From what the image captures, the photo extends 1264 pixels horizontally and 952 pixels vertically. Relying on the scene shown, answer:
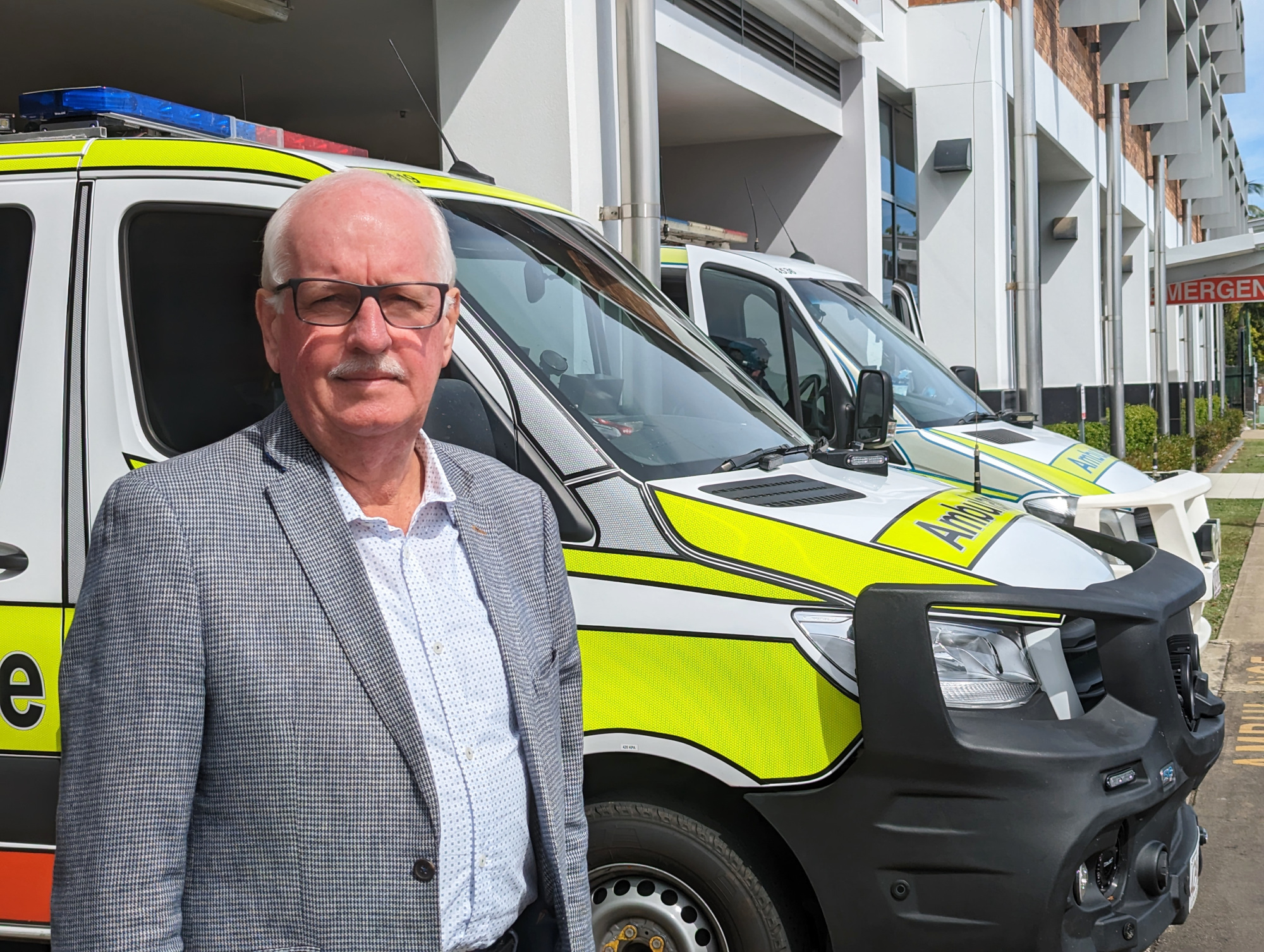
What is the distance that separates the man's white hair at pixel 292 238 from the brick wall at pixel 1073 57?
15220 millimetres

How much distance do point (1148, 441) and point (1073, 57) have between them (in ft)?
22.5

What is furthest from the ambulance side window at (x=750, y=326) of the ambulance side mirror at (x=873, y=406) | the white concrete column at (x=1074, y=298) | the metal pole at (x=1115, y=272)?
the white concrete column at (x=1074, y=298)

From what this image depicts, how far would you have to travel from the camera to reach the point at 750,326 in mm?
7207

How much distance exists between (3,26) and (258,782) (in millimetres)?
10541

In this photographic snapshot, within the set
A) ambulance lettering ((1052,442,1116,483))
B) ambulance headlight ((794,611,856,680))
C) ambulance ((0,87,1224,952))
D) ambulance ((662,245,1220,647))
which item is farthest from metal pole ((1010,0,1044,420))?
ambulance headlight ((794,611,856,680))

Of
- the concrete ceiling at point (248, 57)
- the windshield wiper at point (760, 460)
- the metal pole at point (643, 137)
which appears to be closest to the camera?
the windshield wiper at point (760, 460)

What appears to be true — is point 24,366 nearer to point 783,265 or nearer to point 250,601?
point 250,601

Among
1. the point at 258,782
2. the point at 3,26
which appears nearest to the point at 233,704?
the point at 258,782

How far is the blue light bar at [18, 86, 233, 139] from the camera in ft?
11.8

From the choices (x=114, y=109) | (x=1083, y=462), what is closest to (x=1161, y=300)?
(x=1083, y=462)

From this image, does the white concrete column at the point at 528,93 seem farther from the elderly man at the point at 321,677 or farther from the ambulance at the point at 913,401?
the elderly man at the point at 321,677

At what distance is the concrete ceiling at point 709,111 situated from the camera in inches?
455

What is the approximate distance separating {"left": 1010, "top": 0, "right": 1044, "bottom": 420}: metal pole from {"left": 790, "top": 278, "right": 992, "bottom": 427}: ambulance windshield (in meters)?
4.73

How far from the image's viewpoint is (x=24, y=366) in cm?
329
